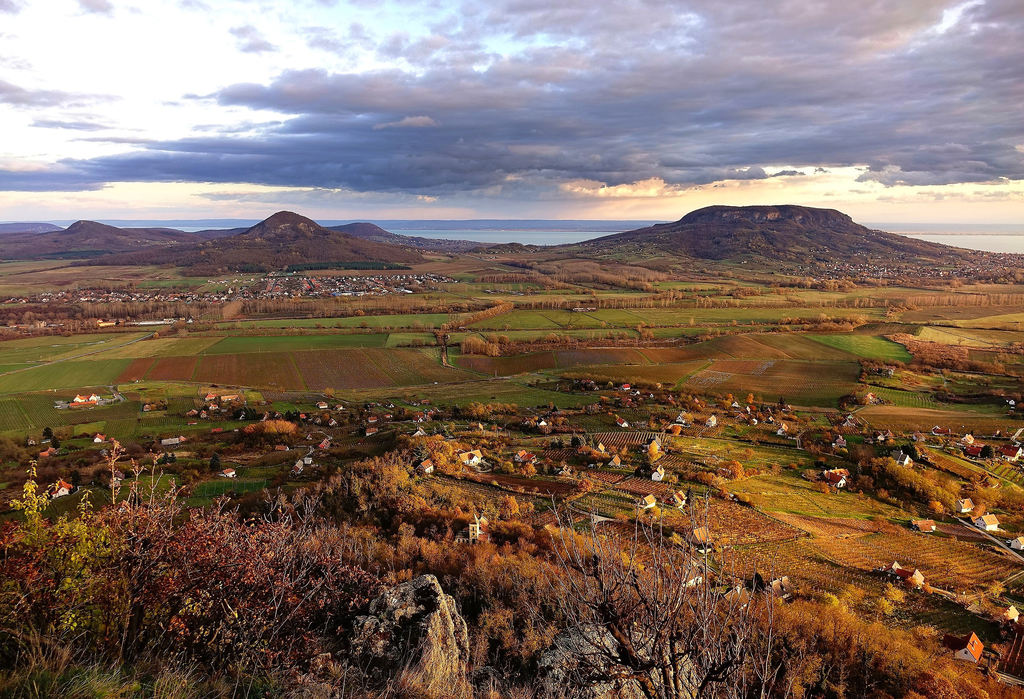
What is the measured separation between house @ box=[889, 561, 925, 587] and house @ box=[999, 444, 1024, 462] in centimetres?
2275

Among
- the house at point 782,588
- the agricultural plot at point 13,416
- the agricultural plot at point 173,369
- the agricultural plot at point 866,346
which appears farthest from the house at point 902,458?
the agricultural plot at point 173,369

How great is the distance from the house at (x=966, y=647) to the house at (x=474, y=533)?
16.7 m

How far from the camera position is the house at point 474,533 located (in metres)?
21.6

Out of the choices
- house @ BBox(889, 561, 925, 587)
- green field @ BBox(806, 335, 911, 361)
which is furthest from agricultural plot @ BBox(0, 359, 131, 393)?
green field @ BBox(806, 335, 911, 361)

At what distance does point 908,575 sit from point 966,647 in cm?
547

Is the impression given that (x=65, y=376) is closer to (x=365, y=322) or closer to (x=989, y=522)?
(x=365, y=322)

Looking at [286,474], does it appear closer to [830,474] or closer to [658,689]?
[658,689]

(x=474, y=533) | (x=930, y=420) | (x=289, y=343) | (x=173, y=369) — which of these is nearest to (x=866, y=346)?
(x=930, y=420)

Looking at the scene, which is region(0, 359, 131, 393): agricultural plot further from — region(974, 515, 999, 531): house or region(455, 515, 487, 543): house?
region(974, 515, 999, 531): house

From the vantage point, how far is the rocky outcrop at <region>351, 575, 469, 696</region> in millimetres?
9938

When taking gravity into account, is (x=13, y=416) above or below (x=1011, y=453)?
above

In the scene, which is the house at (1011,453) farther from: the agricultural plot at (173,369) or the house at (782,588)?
the agricultural plot at (173,369)

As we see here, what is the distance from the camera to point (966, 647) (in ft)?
58.2

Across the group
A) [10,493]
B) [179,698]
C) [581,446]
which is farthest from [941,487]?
[10,493]
